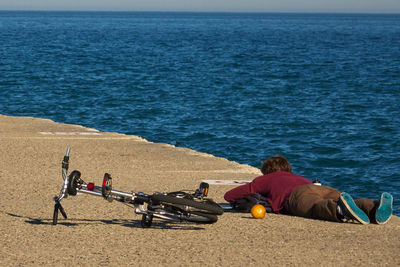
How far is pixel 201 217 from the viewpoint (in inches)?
289

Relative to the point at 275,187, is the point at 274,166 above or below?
above

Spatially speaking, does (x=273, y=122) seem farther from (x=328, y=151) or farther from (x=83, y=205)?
(x=83, y=205)

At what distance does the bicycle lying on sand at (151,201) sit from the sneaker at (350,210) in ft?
4.38

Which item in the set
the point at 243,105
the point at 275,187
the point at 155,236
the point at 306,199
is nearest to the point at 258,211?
the point at 275,187

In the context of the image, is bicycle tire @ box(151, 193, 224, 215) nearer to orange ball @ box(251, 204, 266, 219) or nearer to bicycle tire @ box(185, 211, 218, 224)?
bicycle tire @ box(185, 211, 218, 224)

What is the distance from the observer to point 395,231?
7.54 m

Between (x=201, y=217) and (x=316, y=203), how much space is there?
142cm

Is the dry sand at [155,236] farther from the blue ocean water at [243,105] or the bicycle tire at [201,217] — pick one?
the blue ocean water at [243,105]

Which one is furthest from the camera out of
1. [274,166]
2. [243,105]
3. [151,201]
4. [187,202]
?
[243,105]

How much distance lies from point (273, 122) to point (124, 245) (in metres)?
18.9

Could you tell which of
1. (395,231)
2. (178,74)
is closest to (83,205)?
(395,231)

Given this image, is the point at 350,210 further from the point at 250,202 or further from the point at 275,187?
the point at 250,202

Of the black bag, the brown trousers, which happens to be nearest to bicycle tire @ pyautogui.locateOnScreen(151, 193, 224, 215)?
the black bag

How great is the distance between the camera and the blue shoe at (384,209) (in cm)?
736
